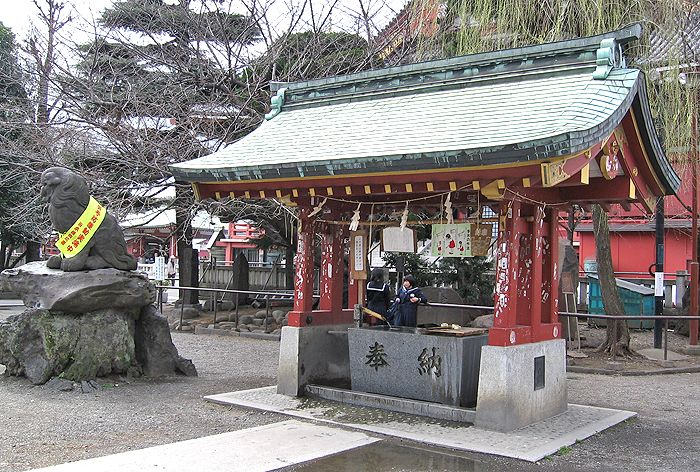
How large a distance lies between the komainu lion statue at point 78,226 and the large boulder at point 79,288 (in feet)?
0.76

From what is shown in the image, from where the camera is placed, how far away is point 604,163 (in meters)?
7.89

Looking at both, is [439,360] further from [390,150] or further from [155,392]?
[155,392]

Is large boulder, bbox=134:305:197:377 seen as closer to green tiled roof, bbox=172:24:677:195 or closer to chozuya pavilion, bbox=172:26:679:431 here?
chozuya pavilion, bbox=172:26:679:431

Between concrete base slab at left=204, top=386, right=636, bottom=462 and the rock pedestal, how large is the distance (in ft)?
6.24

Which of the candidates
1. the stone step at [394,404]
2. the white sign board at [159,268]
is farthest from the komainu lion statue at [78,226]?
the white sign board at [159,268]

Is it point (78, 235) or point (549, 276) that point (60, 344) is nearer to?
point (78, 235)

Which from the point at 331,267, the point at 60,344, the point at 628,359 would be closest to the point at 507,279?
the point at 331,267

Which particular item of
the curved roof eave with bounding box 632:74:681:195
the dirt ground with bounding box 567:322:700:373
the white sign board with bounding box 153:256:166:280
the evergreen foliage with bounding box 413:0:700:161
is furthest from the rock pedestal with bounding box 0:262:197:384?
the white sign board with bounding box 153:256:166:280

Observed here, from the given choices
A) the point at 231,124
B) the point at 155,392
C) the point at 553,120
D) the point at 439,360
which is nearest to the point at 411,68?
the point at 553,120

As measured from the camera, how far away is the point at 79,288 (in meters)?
10.1

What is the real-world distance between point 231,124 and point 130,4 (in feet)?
15.4

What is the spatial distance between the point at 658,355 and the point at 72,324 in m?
11.5

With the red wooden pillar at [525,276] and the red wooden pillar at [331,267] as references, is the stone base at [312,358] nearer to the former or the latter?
the red wooden pillar at [331,267]

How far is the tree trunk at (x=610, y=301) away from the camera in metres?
14.4
